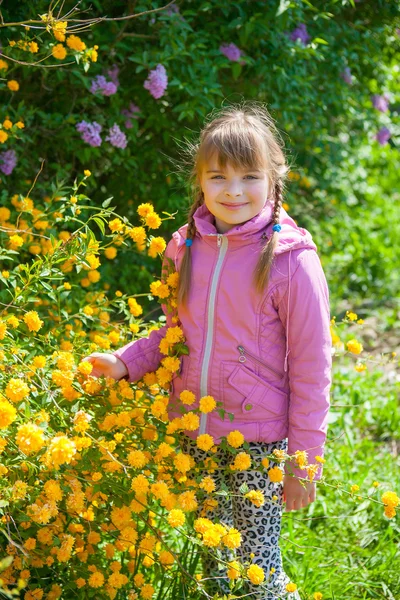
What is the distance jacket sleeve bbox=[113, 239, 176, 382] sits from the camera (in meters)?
2.15

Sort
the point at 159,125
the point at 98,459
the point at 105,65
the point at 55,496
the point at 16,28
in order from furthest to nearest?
the point at 159,125 → the point at 105,65 → the point at 16,28 → the point at 98,459 → the point at 55,496

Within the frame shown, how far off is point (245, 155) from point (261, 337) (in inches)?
18.1

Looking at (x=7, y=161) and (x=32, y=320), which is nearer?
(x=32, y=320)

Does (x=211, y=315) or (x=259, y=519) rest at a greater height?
(x=211, y=315)

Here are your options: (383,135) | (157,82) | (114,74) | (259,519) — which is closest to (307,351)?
(259,519)

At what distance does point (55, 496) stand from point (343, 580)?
1148mm

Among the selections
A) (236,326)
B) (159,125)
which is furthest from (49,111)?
(236,326)

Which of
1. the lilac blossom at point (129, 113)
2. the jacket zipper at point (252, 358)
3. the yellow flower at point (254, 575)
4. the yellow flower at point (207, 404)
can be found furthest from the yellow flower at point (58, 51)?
the yellow flower at point (254, 575)

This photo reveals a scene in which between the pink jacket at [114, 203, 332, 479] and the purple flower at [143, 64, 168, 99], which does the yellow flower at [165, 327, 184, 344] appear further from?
the purple flower at [143, 64, 168, 99]

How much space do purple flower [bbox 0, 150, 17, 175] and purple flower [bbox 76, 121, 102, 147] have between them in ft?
0.93

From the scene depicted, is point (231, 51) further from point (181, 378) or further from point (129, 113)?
point (181, 378)

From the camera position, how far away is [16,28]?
2887 millimetres

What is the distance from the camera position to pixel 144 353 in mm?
2174

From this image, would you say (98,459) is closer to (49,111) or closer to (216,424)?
(216,424)
